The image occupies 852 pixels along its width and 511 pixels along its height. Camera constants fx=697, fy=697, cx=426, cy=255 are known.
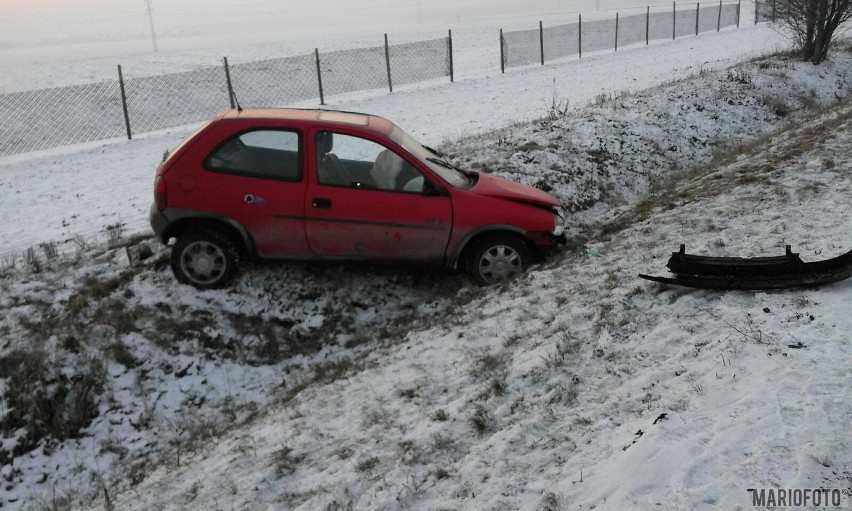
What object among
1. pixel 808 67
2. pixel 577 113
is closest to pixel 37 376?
pixel 577 113

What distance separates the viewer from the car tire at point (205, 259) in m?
6.86

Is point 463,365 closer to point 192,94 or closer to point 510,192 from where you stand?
point 510,192

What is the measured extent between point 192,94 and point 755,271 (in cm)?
1890

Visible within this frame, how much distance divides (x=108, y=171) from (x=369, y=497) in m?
10.8

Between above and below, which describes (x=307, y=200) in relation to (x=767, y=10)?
below

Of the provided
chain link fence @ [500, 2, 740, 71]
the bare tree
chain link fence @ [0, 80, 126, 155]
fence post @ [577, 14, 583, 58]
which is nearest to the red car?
chain link fence @ [0, 80, 126, 155]

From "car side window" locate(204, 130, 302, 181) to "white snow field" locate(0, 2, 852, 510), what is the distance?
116 centimetres

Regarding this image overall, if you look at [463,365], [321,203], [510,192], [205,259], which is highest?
[321,203]

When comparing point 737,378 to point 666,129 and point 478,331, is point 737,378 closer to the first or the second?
point 478,331

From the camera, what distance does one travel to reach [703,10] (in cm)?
3853

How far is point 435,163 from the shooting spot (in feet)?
23.8

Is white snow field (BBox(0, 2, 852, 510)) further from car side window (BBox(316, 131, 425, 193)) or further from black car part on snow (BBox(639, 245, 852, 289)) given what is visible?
car side window (BBox(316, 131, 425, 193))

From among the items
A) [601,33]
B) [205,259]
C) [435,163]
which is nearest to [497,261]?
[435,163]

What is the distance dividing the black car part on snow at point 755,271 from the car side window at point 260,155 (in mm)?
3457
